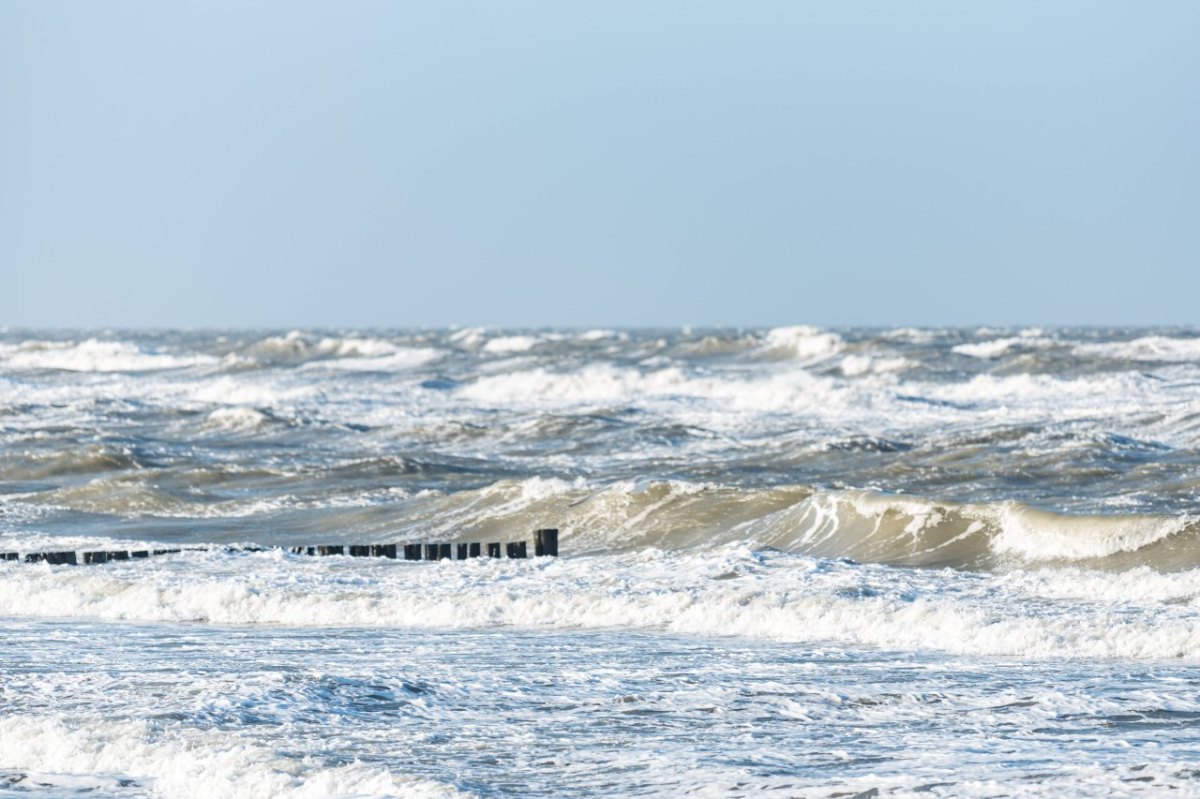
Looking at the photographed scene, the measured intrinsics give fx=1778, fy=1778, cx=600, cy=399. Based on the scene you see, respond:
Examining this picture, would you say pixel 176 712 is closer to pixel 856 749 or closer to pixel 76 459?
pixel 856 749

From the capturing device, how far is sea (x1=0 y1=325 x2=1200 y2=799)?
7.99m

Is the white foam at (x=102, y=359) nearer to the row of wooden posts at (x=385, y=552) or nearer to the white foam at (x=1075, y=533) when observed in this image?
the row of wooden posts at (x=385, y=552)

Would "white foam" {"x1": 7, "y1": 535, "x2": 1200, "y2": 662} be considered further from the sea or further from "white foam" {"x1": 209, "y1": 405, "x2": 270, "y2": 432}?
"white foam" {"x1": 209, "y1": 405, "x2": 270, "y2": 432}

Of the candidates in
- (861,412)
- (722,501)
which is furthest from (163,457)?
(861,412)

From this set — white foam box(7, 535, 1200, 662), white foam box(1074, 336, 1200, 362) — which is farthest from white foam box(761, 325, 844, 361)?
white foam box(7, 535, 1200, 662)

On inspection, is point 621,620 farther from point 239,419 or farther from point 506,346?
point 506,346

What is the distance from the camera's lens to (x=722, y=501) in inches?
781

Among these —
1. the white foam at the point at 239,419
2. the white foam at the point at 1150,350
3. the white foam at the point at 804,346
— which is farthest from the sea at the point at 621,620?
the white foam at the point at 804,346

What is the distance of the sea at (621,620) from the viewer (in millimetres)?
7992

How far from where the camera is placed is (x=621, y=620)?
12812mm

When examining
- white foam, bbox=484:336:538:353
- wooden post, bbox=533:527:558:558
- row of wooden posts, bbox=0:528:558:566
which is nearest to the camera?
row of wooden posts, bbox=0:528:558:566

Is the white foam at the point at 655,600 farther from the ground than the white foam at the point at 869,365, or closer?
farther from the ground

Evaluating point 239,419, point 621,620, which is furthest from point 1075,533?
point 239,419

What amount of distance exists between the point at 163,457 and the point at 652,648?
62.9ft
